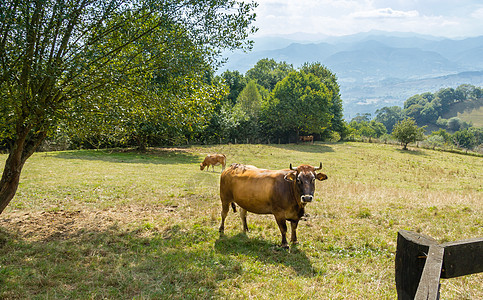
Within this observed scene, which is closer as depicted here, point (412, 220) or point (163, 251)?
point (163, 251)

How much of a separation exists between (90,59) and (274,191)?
Answer: 20.7 feet

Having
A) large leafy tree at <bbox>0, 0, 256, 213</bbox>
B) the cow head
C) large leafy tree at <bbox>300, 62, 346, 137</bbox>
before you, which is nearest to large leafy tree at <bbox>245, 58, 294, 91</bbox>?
large leafy tree at <bbox>300, 62, 346, 137</bbox>

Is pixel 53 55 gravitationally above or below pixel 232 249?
above

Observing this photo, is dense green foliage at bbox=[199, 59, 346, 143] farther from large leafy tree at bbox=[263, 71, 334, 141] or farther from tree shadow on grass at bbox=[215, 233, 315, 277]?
tree shadow on grass at bbox=[215, 233, 315, 277]

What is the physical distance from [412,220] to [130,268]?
957 centimetres

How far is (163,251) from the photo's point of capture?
26.5ft

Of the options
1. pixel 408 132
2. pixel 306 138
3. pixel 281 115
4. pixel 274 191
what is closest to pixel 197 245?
pixel 274 191

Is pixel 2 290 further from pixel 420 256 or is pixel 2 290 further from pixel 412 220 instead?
pixel 412 220

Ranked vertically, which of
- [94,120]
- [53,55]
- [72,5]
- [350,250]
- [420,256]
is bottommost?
[350,250]

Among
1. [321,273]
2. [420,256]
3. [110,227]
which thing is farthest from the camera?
[110,227]

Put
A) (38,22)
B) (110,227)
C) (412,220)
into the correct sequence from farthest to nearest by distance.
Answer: (412,220), (110,227), (38,22)

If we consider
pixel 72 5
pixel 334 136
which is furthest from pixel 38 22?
pixel 334 136

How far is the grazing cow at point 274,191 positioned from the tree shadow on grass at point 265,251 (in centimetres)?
38

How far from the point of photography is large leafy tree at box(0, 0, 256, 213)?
25.1 ft
